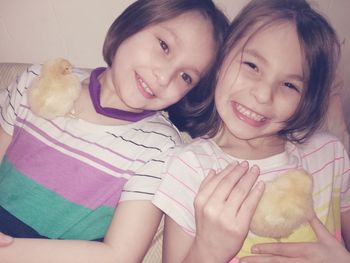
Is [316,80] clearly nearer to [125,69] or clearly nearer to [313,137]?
[313,137]

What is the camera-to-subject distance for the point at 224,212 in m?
0.81

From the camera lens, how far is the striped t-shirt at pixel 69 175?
3.18 feet

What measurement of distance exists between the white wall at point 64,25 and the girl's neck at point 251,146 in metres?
0.59

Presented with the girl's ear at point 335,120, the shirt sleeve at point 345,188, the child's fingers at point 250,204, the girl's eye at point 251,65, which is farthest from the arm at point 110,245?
the girl's ear at point 335,120

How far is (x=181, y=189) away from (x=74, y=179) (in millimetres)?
326

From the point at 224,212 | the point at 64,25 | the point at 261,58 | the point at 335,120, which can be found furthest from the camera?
the point at 64,25

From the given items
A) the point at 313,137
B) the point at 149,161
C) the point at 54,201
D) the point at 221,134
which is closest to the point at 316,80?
the point at 313,137

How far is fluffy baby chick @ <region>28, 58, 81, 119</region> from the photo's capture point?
98 centimetres

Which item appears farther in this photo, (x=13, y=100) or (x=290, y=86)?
(x=13, y=100)

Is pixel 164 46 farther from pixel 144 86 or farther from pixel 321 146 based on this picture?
pixel 321 146

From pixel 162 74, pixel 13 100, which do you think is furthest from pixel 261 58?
pixel 13 100

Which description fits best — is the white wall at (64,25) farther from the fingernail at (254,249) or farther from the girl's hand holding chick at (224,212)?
the fingernail at (254,249)

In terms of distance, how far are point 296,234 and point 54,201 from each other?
0.72 meters

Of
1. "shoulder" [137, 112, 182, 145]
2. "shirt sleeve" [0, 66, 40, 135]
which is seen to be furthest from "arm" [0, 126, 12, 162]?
"shoulder" [137, 112, 182, 145]
